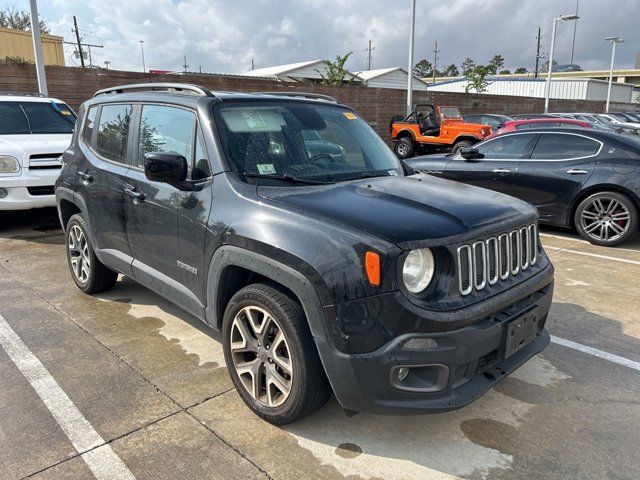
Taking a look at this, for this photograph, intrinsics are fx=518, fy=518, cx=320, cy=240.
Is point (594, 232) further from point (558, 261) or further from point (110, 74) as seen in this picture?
point (110, 74)

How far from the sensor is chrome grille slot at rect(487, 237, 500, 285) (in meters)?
2.74

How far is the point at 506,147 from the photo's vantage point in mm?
7980

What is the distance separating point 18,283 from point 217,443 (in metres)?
3.67

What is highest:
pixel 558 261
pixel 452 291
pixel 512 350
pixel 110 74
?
→ pixel 110 74

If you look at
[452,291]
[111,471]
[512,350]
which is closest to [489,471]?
[512,350]

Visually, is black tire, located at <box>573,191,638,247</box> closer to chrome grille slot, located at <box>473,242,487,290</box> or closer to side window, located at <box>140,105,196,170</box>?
chrome grille slot, located at <box>473,242,487,290</box>

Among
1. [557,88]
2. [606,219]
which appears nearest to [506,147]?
[606,219]

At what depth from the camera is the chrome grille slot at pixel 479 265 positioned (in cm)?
264

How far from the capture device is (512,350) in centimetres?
273

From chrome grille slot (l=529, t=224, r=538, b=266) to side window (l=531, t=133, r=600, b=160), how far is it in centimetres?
465

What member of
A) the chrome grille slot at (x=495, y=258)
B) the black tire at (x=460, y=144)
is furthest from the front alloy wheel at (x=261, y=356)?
the black tire at (x=460, y=144)

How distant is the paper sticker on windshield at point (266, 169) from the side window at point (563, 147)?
18.4 ft

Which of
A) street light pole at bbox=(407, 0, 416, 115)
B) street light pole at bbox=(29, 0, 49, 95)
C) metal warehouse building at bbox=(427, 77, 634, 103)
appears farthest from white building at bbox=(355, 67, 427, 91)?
street light pole at bbox=(29, 0, 49, 95)

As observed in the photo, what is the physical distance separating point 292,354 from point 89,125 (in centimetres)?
328
